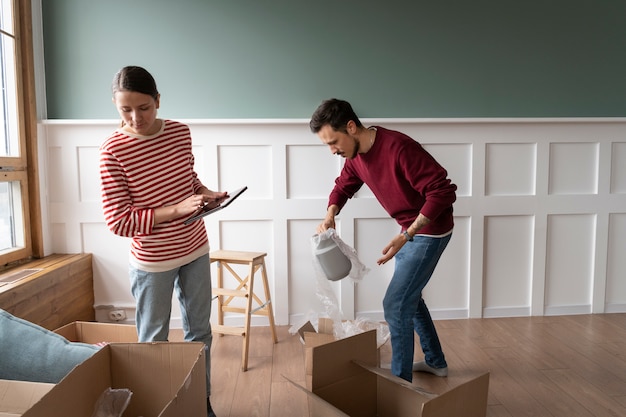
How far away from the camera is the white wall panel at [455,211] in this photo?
2.99m

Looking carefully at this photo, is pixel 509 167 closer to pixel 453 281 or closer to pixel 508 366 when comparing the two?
pixel 453 281

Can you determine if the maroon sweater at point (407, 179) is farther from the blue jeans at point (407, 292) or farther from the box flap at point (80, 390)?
the box flap at point (80, 390)

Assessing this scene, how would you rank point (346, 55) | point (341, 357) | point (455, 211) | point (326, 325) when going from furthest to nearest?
point (455, 211), point (346, 55), point (326, 325), point (341, 357)

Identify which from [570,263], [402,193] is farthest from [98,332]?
[570,263]

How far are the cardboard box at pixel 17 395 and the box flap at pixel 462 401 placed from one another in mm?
855

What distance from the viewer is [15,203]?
2.76m

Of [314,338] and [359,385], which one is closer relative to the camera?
[359,385]

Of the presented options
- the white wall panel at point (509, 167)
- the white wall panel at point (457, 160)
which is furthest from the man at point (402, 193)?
the white wall panel at point (509, 167)

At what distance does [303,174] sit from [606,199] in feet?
6.58

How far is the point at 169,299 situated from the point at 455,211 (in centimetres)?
200

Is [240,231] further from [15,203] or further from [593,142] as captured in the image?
[593,142]

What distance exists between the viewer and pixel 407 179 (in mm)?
1926

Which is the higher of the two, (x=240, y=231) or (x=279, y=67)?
(x=279, y=67)

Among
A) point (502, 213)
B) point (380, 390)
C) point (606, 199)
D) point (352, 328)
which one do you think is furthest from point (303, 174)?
point (606, 199)
